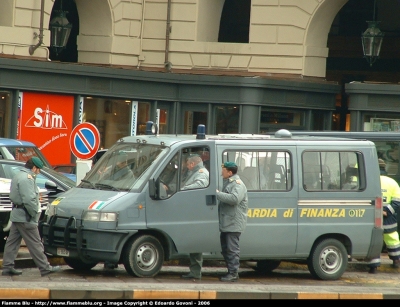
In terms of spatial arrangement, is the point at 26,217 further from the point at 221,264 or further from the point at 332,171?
the point at 332,171

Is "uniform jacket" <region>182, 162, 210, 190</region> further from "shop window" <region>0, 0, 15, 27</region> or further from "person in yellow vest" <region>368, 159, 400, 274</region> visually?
"shop window" <region>0, 0, 15, 27</region>

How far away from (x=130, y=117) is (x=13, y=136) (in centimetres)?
366

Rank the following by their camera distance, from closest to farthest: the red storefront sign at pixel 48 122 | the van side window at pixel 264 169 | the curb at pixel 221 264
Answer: the van side window at pixel 264 169 < the curb at pixel 221 264 < the red storefront sign at pixel 48 122

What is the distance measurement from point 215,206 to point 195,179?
0.49 meters

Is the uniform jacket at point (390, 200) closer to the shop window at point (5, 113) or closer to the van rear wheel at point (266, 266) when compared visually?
the van rear wheel at point (266, 266)

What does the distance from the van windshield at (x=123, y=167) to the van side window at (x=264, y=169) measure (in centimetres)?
120

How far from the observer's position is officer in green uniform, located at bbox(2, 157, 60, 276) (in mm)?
12594

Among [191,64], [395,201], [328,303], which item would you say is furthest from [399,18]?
[328,303]

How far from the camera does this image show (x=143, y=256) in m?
12.8

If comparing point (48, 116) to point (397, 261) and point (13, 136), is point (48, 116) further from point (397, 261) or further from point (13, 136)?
point (397, 261)

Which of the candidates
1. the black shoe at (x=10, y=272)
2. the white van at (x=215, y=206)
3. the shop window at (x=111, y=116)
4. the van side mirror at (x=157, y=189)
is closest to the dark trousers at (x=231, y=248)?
the white van at (x=215, y=206)

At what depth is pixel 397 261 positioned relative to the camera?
1565 centimetres

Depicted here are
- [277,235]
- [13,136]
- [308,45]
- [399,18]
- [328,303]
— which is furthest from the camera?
[399,18]

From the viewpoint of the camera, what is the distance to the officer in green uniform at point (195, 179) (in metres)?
13.0
